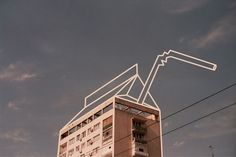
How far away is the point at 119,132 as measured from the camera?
68.8 metres

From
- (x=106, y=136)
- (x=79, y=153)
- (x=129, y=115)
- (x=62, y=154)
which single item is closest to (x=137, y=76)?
(x=129, y=115)

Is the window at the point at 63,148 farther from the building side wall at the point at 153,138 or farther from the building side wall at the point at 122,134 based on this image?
the building side wall at the point at 153,138

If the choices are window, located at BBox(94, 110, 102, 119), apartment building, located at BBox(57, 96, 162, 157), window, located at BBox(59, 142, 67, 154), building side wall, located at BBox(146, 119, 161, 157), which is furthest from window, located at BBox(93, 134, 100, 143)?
window, located at BBox(59, 142, 67, 154)

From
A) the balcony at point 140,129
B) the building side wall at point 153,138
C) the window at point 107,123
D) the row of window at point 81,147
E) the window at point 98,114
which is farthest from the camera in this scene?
the window at point 98,114

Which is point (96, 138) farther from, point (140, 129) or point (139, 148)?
point (139, 148)

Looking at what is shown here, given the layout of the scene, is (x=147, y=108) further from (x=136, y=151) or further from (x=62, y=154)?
(x=62, y=154)

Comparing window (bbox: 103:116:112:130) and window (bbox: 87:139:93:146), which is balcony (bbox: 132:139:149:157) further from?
window (bbox: 87:139:93:146)

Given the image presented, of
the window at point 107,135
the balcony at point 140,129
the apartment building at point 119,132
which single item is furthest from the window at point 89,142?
the balcony at point 140,129

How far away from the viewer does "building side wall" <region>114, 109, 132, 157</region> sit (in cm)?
6731

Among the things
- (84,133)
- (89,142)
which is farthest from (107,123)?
(84,133)

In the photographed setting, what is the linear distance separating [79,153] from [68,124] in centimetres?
1035

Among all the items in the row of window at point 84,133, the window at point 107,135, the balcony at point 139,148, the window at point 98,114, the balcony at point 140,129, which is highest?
the window at point 98,114

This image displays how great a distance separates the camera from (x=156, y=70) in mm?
62250

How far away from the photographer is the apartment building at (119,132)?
68.1m
